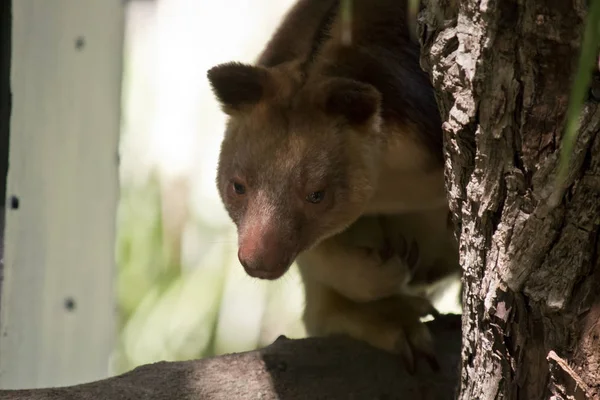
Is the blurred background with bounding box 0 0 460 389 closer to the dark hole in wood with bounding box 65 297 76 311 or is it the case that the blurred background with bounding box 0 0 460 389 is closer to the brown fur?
the dark hole in wood with bounding box 65 297 76 311

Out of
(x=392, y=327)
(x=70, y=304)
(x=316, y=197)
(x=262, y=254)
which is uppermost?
(x=316, y=197)

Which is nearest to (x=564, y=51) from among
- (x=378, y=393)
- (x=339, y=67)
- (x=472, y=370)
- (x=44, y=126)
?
(x=472, y=370)

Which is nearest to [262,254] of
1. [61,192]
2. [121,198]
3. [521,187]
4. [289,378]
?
[289,378]

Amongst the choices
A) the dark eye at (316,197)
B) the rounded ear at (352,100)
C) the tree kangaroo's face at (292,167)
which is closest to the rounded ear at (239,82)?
the tree kangaroo's face at (292,167)

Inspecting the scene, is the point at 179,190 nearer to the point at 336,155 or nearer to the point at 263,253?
the point at 336,155

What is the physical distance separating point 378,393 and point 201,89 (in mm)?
1512

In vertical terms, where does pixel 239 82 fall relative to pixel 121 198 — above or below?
above

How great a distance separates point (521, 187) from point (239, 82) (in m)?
1.06

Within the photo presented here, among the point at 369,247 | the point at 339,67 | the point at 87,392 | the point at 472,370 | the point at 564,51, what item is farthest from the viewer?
the point at 369,247

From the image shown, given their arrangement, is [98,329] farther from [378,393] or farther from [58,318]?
[378,393]

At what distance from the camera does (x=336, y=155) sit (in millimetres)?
2037

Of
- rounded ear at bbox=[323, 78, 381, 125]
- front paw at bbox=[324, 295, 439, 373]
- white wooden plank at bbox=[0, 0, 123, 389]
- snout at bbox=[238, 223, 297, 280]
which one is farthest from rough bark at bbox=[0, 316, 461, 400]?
white wooden plank at bbox=[0, 0, 123, 389]

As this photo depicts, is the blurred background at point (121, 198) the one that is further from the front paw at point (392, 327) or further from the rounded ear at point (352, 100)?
the rounded ear at point (352, 100)

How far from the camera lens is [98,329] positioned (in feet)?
10.6
